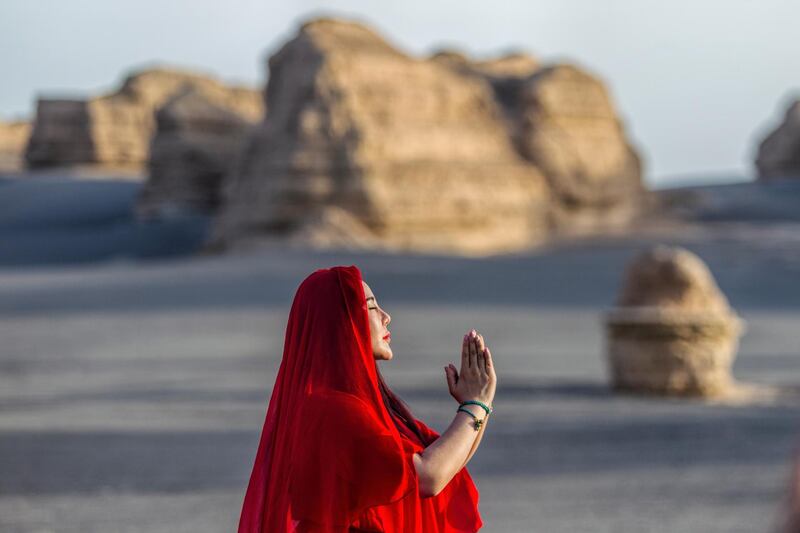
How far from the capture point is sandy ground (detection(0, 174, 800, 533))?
653 centimetres

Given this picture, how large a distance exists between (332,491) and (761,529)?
13.3ft

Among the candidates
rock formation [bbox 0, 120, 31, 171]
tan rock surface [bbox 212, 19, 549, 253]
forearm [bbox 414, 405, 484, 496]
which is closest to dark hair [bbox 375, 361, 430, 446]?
forearm [bbox 414, 405, 484, 496]

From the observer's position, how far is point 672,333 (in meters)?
10.4

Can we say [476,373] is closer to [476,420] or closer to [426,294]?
[476,420]

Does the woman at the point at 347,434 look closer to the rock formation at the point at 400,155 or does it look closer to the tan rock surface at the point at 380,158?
the rock formation at the point at 400,155

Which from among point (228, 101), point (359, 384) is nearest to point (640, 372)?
point (359, 384)

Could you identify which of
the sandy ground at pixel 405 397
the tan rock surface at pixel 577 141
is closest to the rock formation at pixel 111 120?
the tan rock surface at pixel 577 141

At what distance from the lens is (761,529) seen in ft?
19.4

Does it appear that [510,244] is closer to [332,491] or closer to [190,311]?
[190,311]

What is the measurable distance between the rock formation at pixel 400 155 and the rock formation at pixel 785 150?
69.1ft

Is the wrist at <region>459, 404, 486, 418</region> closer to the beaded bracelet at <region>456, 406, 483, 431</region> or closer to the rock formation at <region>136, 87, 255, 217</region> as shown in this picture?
the beaded bracelet at <region>456, 406, 483, 431</region>

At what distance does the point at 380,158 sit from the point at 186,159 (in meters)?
11.5

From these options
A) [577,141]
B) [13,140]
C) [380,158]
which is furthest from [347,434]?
[13,140]

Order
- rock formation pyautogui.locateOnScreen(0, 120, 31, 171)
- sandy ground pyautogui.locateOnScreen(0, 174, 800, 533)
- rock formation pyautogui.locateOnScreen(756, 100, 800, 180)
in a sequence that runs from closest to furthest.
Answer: sandy ground pyautogui.locateOnScreen(0, 174, 800, 533), rock formation pyautogui.locateOnScreen(756, 100, 800, 180), rock formation pyautogui.locateOnScreen(0, 120, 31, 171)
